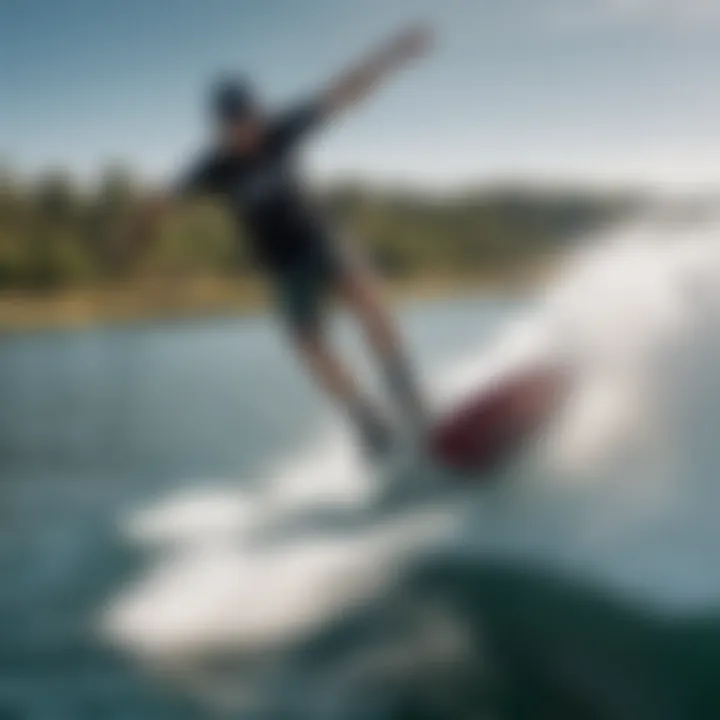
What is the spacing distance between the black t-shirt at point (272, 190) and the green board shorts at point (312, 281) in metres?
0.01

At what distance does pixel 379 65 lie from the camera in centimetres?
168

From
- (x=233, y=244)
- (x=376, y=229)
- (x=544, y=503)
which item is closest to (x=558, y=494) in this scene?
(x=544, y=503)

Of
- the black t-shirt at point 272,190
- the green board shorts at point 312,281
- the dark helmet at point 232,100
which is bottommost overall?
the green board shorts at point 312,281

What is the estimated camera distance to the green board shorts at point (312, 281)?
1678 millimetres

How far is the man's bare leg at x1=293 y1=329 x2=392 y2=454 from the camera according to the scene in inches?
65.9

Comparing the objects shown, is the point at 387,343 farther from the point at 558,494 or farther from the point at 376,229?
the point at 558,494

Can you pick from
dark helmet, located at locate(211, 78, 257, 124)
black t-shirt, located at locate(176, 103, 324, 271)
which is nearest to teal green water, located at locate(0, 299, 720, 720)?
black t-shirt, located at locate(176, 103, 324, 271)

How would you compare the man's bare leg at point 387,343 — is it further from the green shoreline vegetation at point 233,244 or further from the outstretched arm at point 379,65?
the outstretched arm at point 379,65

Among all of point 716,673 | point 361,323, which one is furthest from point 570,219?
point 716,673

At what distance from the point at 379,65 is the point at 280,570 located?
23.9 inches

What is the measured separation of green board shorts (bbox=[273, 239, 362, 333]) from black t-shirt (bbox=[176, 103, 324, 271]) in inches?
0.5

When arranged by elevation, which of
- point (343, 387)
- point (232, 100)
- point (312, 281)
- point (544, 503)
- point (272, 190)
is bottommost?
point (544, 503)

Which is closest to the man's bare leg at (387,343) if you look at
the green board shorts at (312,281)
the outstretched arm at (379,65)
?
the green board shorts at (312,281)

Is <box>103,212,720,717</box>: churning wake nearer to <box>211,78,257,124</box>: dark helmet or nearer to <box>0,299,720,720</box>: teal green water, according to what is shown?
<box>0,299,720,720</box>: teal green water
